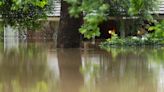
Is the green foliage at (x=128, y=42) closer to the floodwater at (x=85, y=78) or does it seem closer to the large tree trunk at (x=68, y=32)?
the large tree trunk at (x=68, y=32)

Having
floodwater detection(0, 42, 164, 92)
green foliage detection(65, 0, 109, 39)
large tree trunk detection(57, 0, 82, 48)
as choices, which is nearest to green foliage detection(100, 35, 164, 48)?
large tree trunk detection(57, 0, 82, 48)

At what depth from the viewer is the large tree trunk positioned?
1875 cm

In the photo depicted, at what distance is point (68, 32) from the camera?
62.6 feet

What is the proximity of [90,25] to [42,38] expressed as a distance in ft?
94.9

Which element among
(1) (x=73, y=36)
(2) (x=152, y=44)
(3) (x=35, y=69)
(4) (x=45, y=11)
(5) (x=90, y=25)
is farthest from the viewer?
(2) (x=152, y=44)

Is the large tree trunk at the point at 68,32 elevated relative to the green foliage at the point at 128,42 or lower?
elevated

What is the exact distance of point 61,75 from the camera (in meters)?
9.91

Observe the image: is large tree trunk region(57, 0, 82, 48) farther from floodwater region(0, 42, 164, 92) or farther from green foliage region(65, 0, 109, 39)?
green foliage region(65, 0, 109, 39)

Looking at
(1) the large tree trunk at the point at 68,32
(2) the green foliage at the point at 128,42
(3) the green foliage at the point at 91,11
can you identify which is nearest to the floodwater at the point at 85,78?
(3) the green foliage at the point at 91,11

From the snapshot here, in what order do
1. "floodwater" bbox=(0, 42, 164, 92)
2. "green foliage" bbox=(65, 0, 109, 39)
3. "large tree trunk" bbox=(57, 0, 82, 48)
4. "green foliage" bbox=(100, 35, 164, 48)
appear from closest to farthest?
"green foliage" bbox=(65, 0, 109, 39)
"floodwater" bbox=(0, 42, 164, 92)
"large tree trunk" bbox=(57, 0, 82, 48)
"green foliage" bbox=(100, 35, 164, 48)

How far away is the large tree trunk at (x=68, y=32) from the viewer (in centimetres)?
1875

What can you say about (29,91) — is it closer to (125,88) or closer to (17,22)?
(125,88)

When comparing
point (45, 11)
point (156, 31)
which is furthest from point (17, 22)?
point (156, 31)

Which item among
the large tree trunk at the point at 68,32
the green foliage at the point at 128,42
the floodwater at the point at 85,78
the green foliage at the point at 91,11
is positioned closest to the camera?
the green foliage at the point at 91,11
